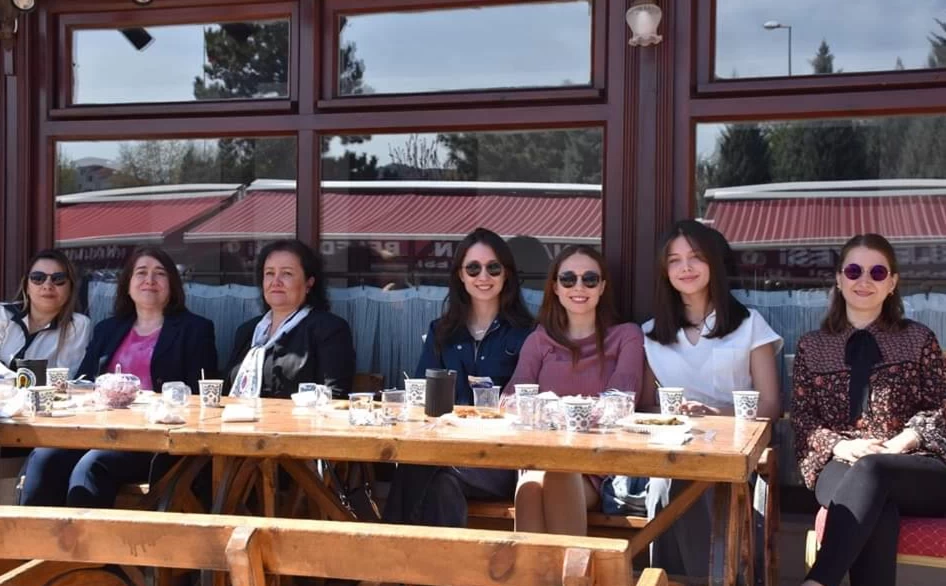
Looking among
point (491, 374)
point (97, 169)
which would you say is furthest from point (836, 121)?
point (97, 169)

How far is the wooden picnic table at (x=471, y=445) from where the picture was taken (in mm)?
2523

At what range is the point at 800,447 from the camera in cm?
336

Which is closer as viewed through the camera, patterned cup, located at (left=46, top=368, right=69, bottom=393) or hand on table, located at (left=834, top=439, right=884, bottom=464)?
hand on table, located at (left=834, top=439, right=884, bottom=464)

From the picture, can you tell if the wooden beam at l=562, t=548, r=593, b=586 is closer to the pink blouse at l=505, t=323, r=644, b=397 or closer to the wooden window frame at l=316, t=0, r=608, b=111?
the pink blouse at l=505, t=323, r=644, b=397

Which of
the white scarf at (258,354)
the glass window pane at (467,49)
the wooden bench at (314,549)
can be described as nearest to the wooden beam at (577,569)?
the wooden bench at (314,549)

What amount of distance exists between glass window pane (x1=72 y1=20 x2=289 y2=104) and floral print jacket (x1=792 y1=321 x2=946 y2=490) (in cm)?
265

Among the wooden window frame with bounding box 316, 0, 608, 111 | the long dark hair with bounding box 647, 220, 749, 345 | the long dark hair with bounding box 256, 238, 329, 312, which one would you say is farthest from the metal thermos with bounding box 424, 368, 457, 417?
the wooden window frame with bounding box 316, 0, 608, 111

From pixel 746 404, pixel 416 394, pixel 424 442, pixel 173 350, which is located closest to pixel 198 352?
pixel 173 350

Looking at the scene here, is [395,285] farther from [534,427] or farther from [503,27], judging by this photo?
[534,427]

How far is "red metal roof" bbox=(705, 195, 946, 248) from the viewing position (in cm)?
393

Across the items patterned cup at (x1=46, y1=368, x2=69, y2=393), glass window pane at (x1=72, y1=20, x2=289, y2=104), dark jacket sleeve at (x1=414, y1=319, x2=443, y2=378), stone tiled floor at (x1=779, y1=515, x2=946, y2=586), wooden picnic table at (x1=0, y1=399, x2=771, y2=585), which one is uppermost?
glass window pane at (x1=72, y1=20, x2=289, y2=104)

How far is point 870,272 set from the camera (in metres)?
3.33

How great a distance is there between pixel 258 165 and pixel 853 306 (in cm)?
271

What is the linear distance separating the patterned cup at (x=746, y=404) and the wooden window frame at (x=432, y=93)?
1578mm
